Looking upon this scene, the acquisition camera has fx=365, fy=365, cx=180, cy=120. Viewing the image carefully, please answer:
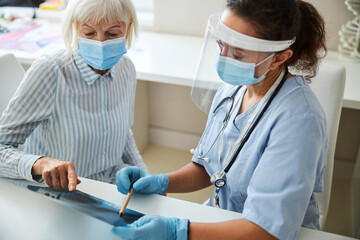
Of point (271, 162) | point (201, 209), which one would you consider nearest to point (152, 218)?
point (201, 209)

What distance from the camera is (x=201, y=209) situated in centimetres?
108

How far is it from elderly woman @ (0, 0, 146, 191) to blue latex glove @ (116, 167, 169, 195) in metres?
0.17

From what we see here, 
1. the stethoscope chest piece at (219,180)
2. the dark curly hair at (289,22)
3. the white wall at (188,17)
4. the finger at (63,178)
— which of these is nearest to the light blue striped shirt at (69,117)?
the finger at (63,178)

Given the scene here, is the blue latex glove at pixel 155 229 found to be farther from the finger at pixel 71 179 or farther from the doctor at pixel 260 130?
the finger at pixel 71 179

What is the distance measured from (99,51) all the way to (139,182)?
54cm

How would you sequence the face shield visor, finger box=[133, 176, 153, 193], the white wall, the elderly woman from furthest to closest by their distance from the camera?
the white wall < the elderly woman < finger box=[133, 176, 153, 193] < the face shield visor

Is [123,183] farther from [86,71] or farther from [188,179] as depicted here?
[86,71]

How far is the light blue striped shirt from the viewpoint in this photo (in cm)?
128

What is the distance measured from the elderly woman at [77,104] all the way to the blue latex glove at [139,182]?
17 centimetres

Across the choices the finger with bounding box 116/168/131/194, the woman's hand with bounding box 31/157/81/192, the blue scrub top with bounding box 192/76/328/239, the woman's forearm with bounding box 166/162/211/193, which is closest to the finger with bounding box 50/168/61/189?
the woman's hand with bounding box 31/157/81/192

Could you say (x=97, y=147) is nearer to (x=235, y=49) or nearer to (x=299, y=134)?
(x=235, y=49)

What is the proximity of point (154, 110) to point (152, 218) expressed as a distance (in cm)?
200

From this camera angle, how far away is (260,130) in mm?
1108

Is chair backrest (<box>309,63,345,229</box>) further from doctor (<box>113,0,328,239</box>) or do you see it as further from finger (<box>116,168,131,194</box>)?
finger (<box>116,168,131,194</box>)
